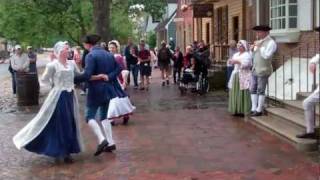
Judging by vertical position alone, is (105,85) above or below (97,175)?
above

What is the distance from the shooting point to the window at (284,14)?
1642cm

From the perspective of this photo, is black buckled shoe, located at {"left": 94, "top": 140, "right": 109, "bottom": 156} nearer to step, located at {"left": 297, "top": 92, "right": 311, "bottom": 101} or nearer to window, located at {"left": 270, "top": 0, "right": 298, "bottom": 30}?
step, located at {"left": 297, "top": 92, "right": 311, "bottom": 101}

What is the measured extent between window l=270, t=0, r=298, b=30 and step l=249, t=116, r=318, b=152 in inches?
193

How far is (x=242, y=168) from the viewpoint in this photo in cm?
822

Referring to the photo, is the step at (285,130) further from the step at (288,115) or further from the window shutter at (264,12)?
the window shutter at (264,12)

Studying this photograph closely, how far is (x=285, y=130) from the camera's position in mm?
10625

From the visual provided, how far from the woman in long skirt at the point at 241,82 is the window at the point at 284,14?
383 cm

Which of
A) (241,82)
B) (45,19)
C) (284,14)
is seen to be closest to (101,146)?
(241,82)

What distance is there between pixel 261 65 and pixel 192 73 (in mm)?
7844

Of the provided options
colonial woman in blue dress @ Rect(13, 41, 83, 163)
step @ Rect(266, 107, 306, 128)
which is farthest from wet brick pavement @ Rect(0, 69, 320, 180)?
step @ Rect(266, 107, 306, 128)

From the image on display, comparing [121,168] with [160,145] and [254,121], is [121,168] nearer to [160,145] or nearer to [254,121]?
[160,145]

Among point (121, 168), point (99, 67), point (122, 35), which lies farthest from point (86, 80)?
point (122, 35)

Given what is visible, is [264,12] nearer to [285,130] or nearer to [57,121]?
[285,130]

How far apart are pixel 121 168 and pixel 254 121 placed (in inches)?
179
